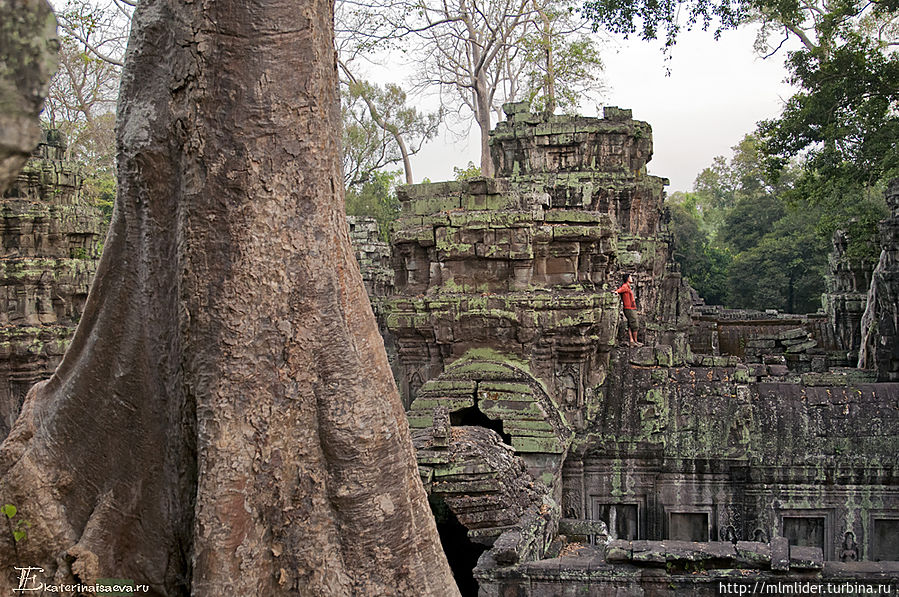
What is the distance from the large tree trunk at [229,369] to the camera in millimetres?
3236

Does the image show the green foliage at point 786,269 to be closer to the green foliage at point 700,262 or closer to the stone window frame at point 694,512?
the green foliage at point 700,262

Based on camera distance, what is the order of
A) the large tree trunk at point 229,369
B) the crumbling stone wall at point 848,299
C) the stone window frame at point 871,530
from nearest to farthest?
the large tree trunk at point 229,369
the stone window frame at point 871,530
the crumbling stone wall at point 848,299

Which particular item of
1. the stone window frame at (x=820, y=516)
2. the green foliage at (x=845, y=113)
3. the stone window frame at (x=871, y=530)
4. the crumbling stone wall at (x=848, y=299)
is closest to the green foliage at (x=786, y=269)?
the crumbling stone wall at (x=848, y=299)

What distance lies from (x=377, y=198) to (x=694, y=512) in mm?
25554

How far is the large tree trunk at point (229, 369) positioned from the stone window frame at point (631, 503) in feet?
20.6

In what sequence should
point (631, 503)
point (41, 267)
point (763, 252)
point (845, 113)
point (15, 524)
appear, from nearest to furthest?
1. point (15, 524)
2. point (631, 503)
3. point (41, 267)
4. point (845, 113)
5. point (763, 252)

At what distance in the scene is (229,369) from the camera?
3217mm

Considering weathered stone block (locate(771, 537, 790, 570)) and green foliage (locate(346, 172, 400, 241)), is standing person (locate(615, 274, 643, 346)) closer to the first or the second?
weathered stone block (locate(771, 537, 790, 570))

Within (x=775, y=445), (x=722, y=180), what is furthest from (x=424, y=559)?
(x=722, y=180)

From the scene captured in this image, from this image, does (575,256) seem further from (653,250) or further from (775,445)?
(653,250)

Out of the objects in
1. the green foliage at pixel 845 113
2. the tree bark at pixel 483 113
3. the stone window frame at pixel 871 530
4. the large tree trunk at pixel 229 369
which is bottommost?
the stone window frame at pixel 871 530

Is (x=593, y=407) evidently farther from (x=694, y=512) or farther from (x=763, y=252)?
(x=763, y=252)

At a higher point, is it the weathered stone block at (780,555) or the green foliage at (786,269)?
the green foliage at (786,269)

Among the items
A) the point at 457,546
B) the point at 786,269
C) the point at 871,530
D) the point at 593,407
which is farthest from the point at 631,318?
the point at 786,269
